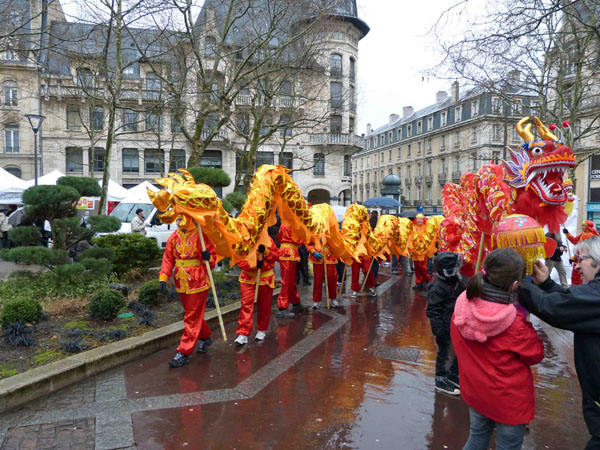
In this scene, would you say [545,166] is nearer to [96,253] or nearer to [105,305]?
[105,305]

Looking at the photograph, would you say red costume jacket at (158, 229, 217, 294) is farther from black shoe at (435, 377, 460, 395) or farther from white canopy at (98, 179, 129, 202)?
white canopy at (98, 179, 129, 202)

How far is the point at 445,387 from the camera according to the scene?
4.61 meters

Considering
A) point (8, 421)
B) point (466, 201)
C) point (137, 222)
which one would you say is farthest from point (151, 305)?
point (137, 222)

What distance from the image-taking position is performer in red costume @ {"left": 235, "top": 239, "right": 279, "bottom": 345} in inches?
236

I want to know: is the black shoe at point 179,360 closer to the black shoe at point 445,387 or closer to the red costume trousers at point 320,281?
the black shoe at point 445,387

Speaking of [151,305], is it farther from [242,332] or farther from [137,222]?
[137,222]

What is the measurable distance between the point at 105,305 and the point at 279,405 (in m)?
3.24

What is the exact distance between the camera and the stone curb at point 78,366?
4102 mm

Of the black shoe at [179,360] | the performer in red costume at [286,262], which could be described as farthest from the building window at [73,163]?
the black shoe at [179,360]

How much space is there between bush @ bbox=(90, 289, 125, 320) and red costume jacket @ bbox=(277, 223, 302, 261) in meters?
2.66

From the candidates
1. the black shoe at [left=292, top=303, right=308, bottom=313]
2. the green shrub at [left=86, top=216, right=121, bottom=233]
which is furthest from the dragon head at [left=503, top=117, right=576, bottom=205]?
the green shrub at [left=86, top=216, right=121, bottom=233]

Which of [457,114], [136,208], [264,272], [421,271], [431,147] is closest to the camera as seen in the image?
[264,272]

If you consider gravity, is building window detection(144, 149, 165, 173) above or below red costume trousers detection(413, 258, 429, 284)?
above

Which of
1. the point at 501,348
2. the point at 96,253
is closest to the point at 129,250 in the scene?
the point at 96,253
